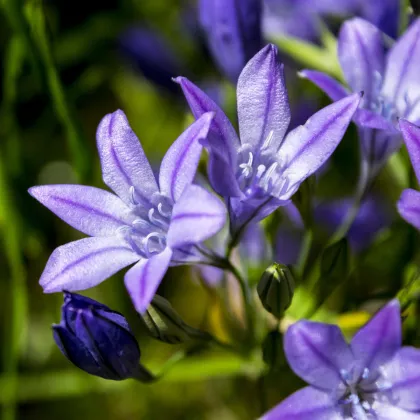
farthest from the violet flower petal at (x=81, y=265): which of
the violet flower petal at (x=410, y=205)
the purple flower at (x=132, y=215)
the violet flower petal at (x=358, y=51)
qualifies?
the violet flower petal at (x=358, y=51)

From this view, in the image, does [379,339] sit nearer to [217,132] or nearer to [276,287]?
[276,287]

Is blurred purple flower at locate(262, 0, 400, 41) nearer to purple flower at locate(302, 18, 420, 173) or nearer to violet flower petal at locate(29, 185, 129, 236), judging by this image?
purple flower at locate(302, 18, 420, 173)

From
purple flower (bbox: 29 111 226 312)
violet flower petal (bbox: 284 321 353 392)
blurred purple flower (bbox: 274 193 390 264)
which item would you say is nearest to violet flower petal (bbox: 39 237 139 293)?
purple flower (bbox: 29 111 226 312)

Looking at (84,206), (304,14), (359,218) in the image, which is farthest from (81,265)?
(304,14)

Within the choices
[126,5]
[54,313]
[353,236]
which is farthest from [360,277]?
[126,5]

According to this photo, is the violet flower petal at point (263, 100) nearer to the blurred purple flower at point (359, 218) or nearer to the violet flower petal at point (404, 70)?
the violet flower petal at point (404, 70)
